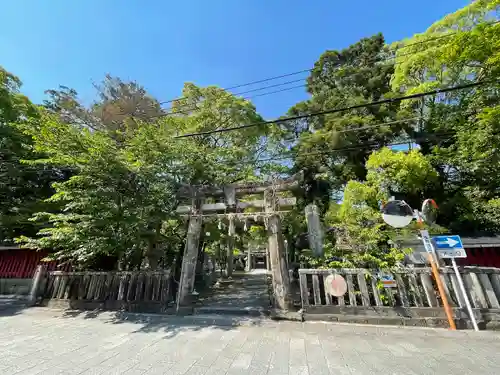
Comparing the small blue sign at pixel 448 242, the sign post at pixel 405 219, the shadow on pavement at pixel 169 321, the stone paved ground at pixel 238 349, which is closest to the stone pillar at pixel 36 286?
the shadow on pavement at pixel 169 321

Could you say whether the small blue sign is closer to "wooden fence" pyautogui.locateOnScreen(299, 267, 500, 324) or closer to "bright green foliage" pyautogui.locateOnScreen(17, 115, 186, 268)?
"wooden fence" pyautogui.locateOnScreen(299, 267, 500, 324)

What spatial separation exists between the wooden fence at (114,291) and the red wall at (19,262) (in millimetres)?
4150

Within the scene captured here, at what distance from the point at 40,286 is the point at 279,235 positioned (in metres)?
7.52

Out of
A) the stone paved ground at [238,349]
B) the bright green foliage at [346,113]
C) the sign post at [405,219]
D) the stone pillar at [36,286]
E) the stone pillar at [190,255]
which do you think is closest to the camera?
the stone paved ground at [238,349]

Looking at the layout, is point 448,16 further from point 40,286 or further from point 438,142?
point 40,286

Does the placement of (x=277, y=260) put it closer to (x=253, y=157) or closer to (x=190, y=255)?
(x=190, y=255)

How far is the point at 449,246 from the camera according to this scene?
4359 mm

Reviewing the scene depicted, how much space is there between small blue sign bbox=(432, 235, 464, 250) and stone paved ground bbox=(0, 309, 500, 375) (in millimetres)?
1490

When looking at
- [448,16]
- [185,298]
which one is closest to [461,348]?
[185,298]

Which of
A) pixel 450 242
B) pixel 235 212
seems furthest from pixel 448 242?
pixel 235 212

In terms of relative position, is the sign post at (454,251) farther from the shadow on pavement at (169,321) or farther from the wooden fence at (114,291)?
the wooden fence at (114,291)

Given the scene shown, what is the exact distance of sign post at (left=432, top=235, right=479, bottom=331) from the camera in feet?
13.2

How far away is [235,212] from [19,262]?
10.4 metres

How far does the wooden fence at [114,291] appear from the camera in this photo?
5.68 m
